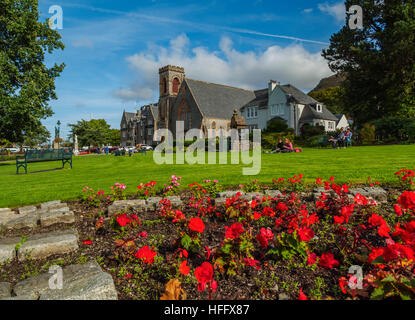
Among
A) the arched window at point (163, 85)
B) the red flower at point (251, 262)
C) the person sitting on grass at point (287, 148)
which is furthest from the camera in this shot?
the arched window at point (163, 85)

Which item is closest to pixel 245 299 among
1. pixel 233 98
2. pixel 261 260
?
pixel 261 260

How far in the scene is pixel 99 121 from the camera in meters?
107

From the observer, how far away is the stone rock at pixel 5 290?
8.12ft

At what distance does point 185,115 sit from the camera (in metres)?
58.2

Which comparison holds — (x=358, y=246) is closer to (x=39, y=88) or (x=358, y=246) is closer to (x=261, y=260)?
(x=261, y=260)

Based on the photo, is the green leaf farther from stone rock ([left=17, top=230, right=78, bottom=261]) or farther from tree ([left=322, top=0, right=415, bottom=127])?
tree ([left=322, top=0, right=415, bottom=127])

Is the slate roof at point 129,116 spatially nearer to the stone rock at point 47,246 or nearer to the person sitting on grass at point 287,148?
the person sitting on grass at point 287,148

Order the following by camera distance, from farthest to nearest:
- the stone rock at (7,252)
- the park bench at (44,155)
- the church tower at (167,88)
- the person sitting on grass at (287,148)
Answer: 1. the church tower at (167,88)
2. the person sitting on grass at (287,148)
3. the park bench at (44,155)
4. the stone rock at (7,252)

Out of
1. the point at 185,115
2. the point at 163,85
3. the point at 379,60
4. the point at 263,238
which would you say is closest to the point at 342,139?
the point at 379,60

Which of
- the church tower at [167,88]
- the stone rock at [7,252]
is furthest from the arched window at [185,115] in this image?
the stone rock at [7,252]

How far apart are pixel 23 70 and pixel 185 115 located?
37.3 m

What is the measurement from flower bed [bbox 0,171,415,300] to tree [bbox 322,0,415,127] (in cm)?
2729

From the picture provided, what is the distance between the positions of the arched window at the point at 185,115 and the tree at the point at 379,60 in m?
32.0

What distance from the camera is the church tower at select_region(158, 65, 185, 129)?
6294 cm
